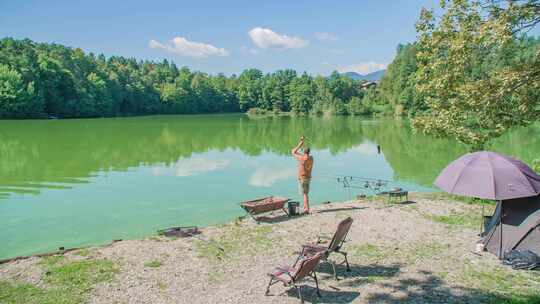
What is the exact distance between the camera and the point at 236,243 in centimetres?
1002

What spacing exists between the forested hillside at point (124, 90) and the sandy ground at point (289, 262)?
7203cm

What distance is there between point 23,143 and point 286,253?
33.1 metres

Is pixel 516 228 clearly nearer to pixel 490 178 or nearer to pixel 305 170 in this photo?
pixel 490 178

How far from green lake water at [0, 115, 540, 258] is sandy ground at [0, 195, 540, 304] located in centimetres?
267

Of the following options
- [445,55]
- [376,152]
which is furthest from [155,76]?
[445,55]

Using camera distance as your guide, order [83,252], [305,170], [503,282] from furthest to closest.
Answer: [305,170] < [83,252] < [503,282]

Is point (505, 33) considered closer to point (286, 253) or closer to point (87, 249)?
point (286, 253)

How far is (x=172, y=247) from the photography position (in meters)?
9.73

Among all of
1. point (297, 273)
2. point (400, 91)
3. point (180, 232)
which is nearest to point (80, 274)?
point (180, 232)

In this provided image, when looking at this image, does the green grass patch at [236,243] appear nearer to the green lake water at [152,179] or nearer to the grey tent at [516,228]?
the green lake water at [152,179]

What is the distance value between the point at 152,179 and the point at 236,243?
38.8 feet

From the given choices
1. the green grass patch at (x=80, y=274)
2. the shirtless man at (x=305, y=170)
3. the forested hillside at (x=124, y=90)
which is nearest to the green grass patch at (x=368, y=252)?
the shirtless man at (x=305, y=170)

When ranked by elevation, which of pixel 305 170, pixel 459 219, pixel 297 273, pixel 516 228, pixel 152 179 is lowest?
pixel 152 179

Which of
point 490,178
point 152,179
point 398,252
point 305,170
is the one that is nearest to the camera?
point 490,178
